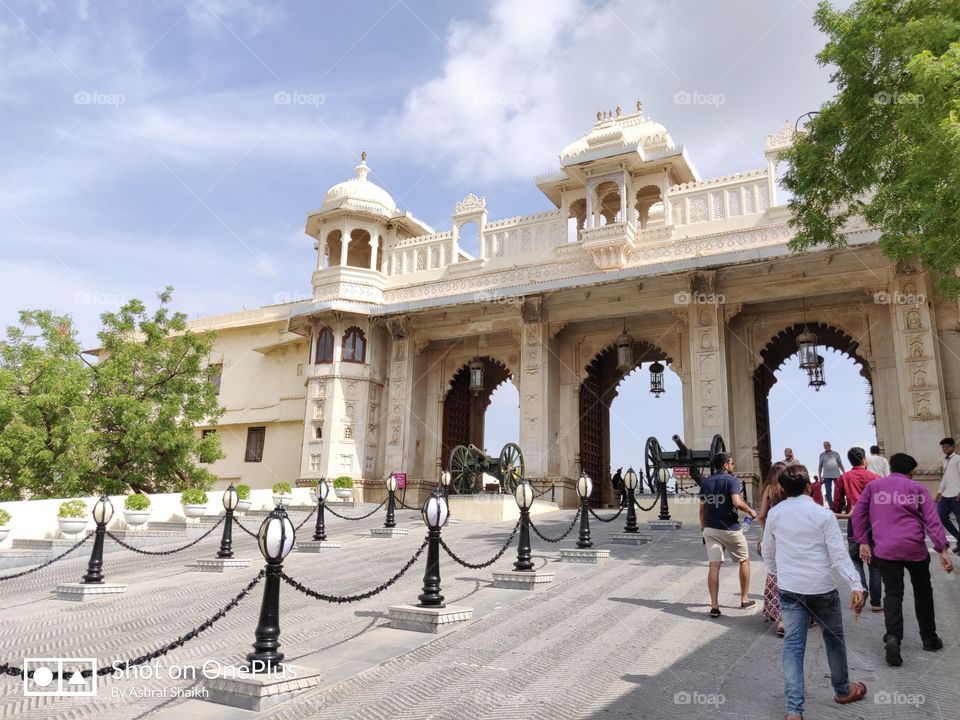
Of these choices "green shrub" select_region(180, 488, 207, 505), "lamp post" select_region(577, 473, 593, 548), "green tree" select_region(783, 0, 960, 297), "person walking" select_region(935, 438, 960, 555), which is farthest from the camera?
"green shrub" select_region(180, 488, 207, 505)

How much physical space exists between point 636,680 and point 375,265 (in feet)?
60.4

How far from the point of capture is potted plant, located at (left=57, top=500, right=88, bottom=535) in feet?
39.3

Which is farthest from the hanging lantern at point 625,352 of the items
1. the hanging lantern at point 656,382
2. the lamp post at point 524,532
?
the lamp post at point 524,532

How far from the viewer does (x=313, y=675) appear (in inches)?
180

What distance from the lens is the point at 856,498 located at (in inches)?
261

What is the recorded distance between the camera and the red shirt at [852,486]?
667 cm

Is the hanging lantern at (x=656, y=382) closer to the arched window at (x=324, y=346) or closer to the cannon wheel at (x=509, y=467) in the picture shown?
the cannon wheel at (x=509, y=467)

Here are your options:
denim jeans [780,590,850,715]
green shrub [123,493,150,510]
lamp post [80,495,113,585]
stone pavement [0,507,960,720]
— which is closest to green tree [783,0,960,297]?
stone pavement [0,507,960,720]

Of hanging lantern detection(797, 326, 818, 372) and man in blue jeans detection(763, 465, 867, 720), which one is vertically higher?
Answer: hanging lantern detection(797, 326, 818, 372)

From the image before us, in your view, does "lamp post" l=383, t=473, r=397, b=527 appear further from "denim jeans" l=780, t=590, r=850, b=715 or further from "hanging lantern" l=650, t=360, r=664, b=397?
"denim jeans" l=780, t=590, r=850, b=715

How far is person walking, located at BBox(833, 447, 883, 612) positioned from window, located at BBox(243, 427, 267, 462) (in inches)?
844

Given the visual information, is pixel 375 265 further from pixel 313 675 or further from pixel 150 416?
pixel 313 675

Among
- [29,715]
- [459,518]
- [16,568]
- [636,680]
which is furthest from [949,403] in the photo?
[16,568]

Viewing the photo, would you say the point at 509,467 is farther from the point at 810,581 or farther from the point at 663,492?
the point at 810,581
